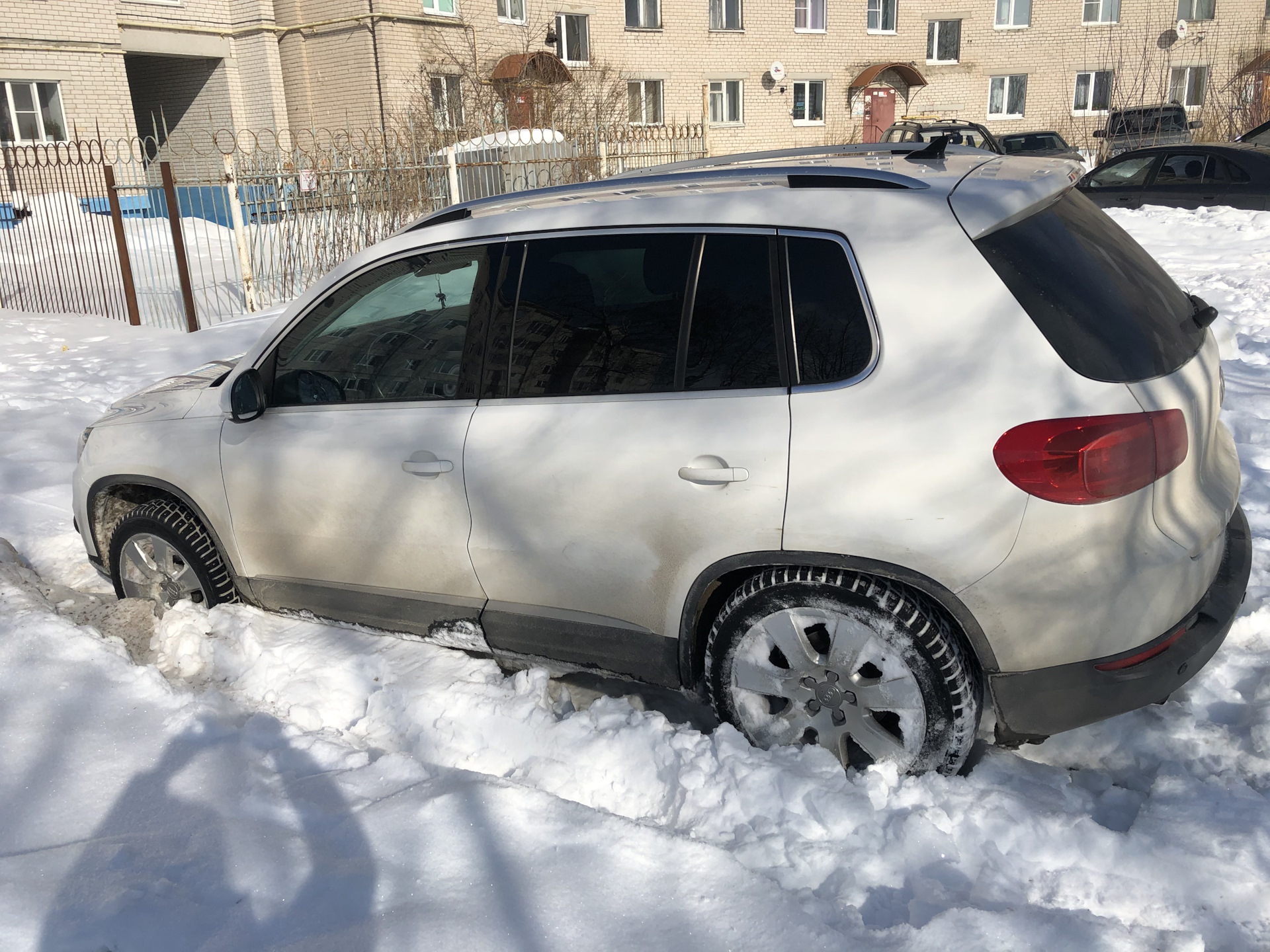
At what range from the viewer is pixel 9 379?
8828mm

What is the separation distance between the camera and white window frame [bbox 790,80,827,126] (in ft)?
107

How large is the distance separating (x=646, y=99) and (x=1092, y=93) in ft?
58.6

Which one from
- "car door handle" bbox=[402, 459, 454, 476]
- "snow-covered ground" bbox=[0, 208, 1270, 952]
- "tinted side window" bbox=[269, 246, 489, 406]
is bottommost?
"snow-covered ground" bbox=[0, 208, 1270, 952]

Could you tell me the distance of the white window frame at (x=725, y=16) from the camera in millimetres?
30641

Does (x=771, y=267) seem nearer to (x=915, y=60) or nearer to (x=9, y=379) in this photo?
(x=9, y=379)

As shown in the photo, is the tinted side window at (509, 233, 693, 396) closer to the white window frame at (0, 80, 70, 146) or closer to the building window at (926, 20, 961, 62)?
the white window frame at (0, 80, 70, 146)

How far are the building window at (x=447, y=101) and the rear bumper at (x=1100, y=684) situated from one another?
78.7 feet

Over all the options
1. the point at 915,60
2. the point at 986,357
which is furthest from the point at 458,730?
the point at 915,60

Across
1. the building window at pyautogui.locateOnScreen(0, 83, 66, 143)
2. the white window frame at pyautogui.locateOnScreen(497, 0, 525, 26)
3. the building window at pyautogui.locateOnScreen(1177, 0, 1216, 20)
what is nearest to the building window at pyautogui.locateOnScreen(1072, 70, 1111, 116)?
the building window at pyautogui.locateOnScreen(1177, 0, 1216, 20)

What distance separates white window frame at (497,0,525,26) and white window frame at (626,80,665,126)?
407cm

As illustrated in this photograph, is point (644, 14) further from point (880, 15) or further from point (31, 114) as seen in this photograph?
point (31, 114)

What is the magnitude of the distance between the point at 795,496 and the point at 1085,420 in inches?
29.4

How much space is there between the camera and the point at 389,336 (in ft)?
11.5

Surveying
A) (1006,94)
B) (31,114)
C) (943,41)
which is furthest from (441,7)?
(1006,94)
